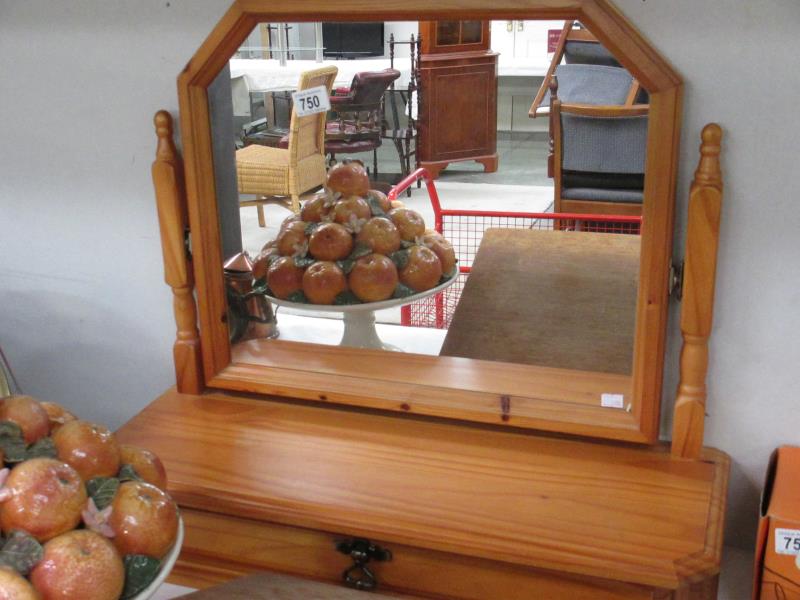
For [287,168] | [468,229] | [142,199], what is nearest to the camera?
[142,199]

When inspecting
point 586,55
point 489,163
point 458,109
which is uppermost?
point 586,55

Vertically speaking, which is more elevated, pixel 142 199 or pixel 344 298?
pixel 142 199

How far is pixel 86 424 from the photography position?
2.56 feet

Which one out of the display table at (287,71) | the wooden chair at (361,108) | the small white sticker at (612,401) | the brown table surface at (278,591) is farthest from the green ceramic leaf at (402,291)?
the wooden chair at (361,108)

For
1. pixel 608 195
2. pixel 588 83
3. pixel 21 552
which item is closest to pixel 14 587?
pixel 21 552

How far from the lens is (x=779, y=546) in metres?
0.79

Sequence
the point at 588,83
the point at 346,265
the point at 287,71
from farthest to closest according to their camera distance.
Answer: the point at 287,71
the point at 588,83
the point at 346,265

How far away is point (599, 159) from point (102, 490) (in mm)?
1055

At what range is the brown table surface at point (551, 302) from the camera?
3.57 ft

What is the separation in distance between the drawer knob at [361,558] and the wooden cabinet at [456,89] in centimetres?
343

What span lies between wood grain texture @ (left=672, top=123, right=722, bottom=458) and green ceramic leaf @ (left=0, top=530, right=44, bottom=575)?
62 centimetres

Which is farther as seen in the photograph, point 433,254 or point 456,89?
point 456,89

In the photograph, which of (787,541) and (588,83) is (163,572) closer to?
(787,541)

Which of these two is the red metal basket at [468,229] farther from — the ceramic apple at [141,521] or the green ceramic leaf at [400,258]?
the ceramic apple at [141,521]
